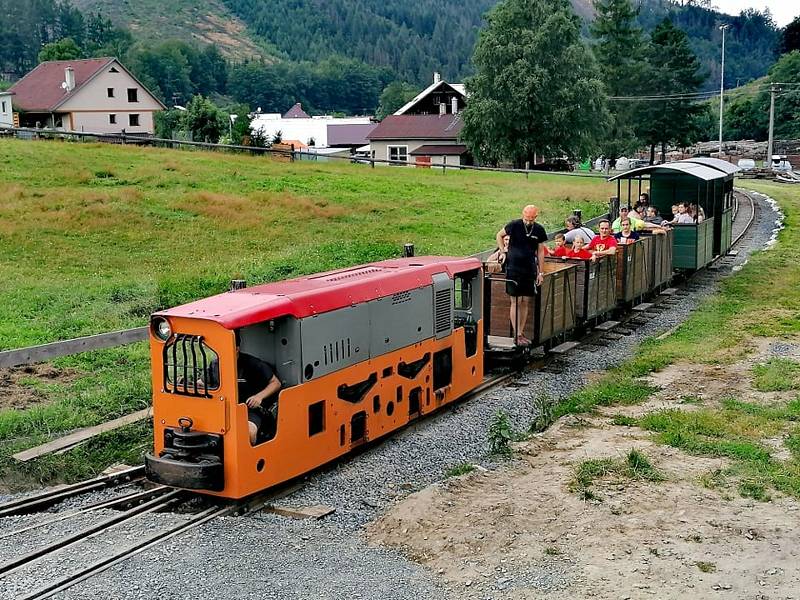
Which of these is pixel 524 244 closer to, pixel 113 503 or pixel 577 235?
pixel 577 235

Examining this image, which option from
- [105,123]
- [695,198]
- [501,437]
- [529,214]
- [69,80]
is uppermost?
[69,80]

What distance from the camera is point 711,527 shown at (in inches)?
342

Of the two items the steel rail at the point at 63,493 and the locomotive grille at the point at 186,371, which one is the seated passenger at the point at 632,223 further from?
the steel rail at the point at 63,493

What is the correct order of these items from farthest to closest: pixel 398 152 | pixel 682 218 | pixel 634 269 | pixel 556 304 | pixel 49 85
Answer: pixel 398 152 → pixel 49 85 → pixel 682 218 → pixel 634 269 → pixel 556 304

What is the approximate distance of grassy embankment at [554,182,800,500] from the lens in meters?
10.3

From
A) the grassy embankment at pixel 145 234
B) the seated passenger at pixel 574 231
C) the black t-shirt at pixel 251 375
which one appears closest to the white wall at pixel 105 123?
the grassy embankment at pixel 145 234

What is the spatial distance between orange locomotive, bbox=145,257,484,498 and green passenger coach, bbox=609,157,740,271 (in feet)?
38.5

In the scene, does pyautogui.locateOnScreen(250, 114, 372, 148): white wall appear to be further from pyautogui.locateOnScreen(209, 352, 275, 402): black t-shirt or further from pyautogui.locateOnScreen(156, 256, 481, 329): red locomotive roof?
pyautogui.locateOnScreen(209, 352, 275, 402): black t-shirt

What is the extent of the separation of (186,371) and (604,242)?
418 inches

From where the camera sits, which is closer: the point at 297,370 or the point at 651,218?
the point at 297,370

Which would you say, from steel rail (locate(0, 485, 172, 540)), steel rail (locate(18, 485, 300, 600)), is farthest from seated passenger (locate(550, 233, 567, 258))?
steel rail (locate(0, 485, 172, 540))

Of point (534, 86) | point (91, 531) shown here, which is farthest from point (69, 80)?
point (91, 531)

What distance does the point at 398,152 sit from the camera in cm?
7575

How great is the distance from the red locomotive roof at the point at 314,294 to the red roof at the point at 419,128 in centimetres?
6193
